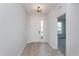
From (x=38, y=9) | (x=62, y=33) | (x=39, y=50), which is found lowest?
(x=39, y=50)

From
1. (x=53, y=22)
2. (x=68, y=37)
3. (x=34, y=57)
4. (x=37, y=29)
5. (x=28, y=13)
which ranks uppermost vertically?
(x=28, y=13)

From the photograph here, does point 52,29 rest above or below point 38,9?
below

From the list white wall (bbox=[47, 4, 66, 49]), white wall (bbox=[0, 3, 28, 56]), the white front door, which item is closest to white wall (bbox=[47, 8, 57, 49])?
white wall (bbox=[47, 4, 66, 49])

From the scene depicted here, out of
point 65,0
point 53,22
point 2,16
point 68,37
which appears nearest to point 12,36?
point 2,16

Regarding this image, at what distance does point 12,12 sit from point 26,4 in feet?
0.80

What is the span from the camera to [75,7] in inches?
66.3

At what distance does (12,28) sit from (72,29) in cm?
91

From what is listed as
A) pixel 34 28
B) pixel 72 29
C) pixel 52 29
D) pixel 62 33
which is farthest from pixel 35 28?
pixel 72 29

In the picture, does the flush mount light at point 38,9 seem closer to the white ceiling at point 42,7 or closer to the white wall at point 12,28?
the white ceiling at point 42,7

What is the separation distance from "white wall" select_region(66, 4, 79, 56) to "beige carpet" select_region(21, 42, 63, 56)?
21 cm

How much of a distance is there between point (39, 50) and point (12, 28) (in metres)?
0.54

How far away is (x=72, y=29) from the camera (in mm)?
1721

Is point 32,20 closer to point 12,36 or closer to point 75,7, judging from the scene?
point 12,36

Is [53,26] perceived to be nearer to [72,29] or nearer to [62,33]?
[62,33]
